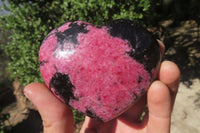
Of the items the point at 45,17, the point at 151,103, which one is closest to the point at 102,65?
the point at 151,103

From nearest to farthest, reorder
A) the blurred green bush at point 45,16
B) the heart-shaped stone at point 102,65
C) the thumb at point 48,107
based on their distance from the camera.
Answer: the heart-shaped stone at point 102,65 → the thumb at point 48,107 → the blurred green bush at point 45,16

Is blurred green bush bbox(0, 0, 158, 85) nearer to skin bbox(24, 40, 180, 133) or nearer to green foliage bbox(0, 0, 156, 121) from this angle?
green foliage bbox(0, 0, 156, 121)

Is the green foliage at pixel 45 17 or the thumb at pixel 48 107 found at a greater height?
the green foliage at pixel 45 17

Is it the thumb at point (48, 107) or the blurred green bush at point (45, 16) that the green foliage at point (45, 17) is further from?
the thumb at point (48, 107)

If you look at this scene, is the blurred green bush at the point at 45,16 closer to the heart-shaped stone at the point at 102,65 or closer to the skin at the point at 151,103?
the heart-shaped stone at the point at 102,65

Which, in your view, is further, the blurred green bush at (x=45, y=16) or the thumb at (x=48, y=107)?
the blurred green bush at (x=45, y=16)

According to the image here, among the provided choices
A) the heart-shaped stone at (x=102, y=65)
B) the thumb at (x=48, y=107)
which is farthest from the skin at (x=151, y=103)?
the heart-shaped stone at (x=102, y=65)

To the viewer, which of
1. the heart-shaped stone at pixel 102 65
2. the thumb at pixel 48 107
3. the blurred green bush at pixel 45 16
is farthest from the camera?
the blurred green bush at pixel 45 16

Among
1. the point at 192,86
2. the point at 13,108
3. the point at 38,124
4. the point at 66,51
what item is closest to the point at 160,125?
the point at 66,51

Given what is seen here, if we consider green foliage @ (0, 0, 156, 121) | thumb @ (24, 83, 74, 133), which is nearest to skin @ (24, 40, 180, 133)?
thumb @ (24, 83, 74, 133)
